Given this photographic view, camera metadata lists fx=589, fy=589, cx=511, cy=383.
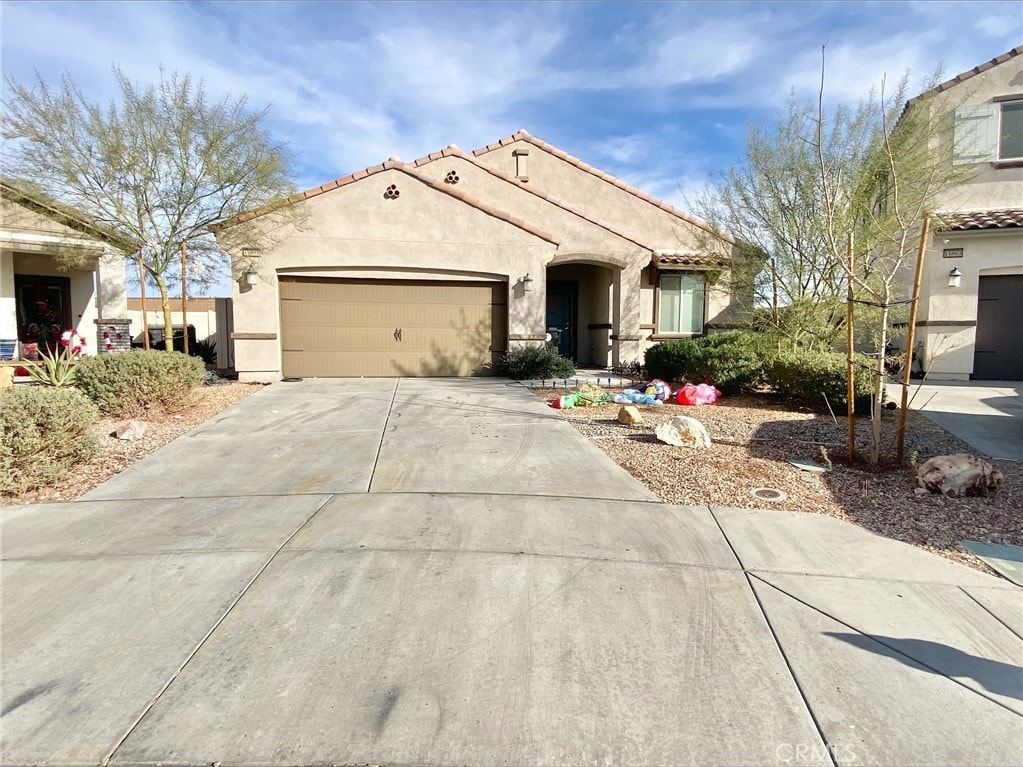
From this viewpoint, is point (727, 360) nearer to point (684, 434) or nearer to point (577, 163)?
point (684, 434)

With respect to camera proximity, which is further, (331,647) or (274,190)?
(274,190)

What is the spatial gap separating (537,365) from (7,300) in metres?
11.6

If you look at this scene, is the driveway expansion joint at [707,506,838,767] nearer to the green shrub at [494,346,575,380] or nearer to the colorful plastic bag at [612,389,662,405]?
the colorful plastic bag at [612,389,662,405]

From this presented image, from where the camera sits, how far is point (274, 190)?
11352 mm

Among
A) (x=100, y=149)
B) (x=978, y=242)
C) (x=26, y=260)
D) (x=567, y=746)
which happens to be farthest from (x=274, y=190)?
(x=978, y=242)

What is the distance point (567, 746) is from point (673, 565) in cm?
173

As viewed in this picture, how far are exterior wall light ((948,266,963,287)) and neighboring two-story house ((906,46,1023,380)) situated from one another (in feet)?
0.06

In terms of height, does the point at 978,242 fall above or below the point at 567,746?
above

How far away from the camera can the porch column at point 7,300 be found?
12.7m

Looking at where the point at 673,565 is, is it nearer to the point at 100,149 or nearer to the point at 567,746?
the point at 567,746

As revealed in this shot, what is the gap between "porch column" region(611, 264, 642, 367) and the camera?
14.9 metres

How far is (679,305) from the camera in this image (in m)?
15.8

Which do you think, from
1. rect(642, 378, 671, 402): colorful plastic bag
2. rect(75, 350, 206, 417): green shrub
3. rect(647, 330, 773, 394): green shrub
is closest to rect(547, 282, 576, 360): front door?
rect(647, 330, 773, 394): green shrub

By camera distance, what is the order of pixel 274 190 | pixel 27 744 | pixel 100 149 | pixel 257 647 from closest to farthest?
pixel 27 744, pixel 257 647, pixel 100 149, pixel 274 190
